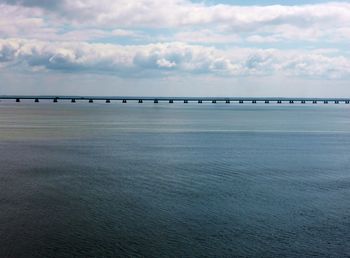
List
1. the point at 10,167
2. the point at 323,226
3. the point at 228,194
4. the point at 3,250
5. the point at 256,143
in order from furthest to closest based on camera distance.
Result: 1. the point at 256,143
2. the point at 10,167
3. the point at 228,194
4. the point at 323,226
5. the point at 3,250

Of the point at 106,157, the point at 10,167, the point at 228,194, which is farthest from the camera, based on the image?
the point at 106,157

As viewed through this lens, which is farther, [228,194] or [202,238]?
[228,194]

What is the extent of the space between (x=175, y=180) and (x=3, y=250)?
38.9 feet

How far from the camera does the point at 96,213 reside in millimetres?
19203

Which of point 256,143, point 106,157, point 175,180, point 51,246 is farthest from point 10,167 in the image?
point 256,143

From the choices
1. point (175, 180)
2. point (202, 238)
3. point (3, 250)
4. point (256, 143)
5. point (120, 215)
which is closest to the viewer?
point (3, 250)

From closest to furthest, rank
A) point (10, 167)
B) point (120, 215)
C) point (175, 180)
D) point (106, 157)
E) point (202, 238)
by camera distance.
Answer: point (202, 238) < point (120, 215) < point (175, 180) < point (10, 167) < point (106, 157)

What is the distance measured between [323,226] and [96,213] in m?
8.19

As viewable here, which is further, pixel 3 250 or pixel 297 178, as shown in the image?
pixel 297 178

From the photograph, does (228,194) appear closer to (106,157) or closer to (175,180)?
(175,180)

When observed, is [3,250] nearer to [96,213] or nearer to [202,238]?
[96,213]

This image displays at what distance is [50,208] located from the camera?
19.8 meters

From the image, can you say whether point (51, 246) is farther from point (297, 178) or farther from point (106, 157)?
point (106, 157)

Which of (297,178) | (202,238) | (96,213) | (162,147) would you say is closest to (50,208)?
(96,213)
